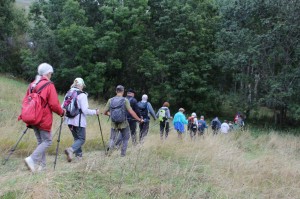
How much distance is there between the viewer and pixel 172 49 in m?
32.6

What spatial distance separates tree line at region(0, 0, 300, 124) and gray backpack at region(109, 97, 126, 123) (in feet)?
67.0

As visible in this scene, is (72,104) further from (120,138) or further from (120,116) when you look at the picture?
(120,138)

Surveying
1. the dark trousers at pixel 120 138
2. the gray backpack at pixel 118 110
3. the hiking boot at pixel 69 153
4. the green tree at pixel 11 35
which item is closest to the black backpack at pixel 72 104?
the hiking boot at pixel 69 153

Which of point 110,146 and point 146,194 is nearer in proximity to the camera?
point 146,194

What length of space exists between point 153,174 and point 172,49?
27.3m

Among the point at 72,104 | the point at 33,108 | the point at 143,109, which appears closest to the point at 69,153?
the point at 72,104

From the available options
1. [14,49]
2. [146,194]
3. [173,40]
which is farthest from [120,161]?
[14,49]

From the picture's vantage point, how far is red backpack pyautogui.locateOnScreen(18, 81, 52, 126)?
5.65 meters

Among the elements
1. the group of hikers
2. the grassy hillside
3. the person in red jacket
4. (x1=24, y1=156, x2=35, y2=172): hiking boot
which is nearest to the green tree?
the grassy hillside

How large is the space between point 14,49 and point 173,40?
15775mm

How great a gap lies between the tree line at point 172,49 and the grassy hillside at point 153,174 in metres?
19.5

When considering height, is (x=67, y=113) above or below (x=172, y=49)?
below

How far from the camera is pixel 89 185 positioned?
505 centimetres

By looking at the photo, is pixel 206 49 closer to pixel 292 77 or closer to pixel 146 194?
pixel 292 77
